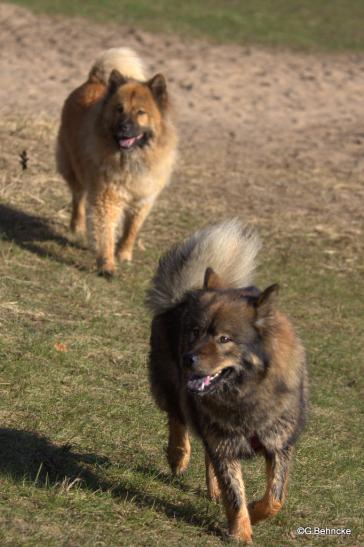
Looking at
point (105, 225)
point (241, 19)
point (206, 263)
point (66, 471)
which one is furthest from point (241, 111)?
point (66, 471)

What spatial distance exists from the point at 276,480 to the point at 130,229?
509 centimetres

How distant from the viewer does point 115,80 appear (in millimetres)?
9836

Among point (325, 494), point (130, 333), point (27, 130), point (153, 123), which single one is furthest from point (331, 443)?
point (27, 130)

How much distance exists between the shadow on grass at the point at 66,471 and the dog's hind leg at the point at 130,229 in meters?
4.27

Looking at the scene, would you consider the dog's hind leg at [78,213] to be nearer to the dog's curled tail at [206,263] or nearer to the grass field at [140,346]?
the grass field at [140,346]

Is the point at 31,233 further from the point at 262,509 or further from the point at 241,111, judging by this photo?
the point at 241,111

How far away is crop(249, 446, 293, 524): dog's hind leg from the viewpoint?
210 inches

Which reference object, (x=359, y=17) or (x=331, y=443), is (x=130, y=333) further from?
(x=359, y=17)

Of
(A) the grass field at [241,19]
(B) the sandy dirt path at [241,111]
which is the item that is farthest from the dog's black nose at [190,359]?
(A) the grass field at [241,19]

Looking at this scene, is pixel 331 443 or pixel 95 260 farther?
pixel 95 260

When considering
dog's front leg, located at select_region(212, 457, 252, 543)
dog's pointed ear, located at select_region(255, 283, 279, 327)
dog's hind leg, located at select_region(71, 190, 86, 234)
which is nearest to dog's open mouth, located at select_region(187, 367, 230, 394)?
dog's pointed ear, located at select_region(255, 283, 279, 327)

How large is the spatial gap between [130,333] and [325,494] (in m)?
2.69

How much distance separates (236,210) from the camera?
12273 millimetres

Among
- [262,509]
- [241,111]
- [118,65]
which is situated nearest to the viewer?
[262,509]
